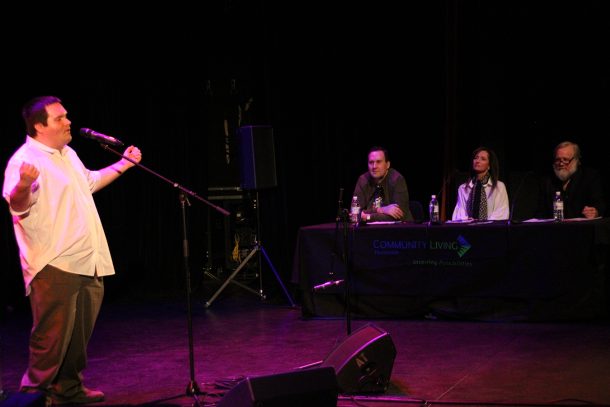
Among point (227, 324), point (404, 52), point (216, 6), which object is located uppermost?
point (216, 6)

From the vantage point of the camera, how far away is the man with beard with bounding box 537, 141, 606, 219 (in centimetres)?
660

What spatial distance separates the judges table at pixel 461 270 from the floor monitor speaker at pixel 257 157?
1.21 metres

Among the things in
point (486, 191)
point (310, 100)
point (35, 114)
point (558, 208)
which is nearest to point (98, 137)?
point (35, 114)

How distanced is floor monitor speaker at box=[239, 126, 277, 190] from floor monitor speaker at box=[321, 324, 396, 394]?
3.73m

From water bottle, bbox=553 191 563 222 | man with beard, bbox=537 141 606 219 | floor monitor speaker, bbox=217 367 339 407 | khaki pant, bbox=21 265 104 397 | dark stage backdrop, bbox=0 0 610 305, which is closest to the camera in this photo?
floor monitor speaker, bbox=217 367 339 407

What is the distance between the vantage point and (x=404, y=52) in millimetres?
8180

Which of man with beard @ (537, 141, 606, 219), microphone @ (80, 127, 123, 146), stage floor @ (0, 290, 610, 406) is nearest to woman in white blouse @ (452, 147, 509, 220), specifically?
man with beard @ (537, 141, 606, 219)

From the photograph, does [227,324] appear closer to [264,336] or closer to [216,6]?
[264,336]

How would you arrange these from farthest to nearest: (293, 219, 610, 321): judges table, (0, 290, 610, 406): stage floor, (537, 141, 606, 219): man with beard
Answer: (537, 141, 606, 219): man with beard
(293, 219, 610, 321): judges table
(0, 290, 610, 406): stage floor

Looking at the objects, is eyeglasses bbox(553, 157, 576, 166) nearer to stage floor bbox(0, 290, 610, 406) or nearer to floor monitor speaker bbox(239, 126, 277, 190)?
stage floor bbox(0, 290, 610, 406)

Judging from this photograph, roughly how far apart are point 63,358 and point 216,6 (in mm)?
5682

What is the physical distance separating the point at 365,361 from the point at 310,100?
4758mm

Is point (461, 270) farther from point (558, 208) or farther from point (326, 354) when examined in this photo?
point (326, 354)

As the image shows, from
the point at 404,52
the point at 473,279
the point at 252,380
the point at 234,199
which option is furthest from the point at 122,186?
the point at 252,380
